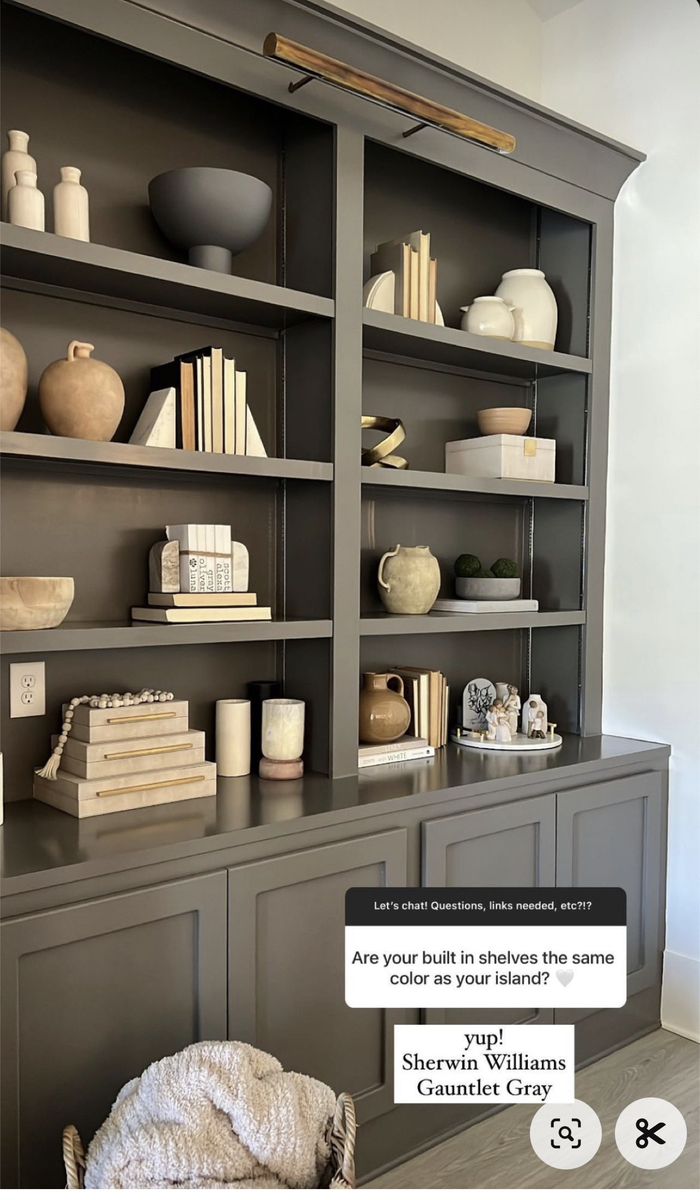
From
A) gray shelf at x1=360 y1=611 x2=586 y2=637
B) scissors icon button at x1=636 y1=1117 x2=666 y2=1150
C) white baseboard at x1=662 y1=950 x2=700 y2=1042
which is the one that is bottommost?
scissors icon button at x1=636 y1=1117 x2=666 y2=1150

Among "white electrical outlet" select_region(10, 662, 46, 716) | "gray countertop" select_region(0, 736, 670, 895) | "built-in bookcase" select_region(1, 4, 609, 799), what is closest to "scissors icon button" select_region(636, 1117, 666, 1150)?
"gray countertop" select_region(0, 736, 670, 895)

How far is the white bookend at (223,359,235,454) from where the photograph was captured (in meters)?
1.99

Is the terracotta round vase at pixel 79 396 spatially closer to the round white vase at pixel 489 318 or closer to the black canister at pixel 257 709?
the black canister at pixel 257 709

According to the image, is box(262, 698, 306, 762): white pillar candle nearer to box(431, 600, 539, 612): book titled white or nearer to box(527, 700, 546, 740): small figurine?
box(431, 600, 539, 612): book titled white

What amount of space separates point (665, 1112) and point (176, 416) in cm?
191

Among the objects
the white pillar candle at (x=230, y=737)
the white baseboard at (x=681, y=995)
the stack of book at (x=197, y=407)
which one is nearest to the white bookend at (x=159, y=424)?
the stack of book at (x=197, y=407)

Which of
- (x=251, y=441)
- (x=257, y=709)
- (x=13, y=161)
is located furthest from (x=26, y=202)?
(x=257, y=709)

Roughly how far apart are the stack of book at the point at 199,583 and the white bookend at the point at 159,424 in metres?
0.18

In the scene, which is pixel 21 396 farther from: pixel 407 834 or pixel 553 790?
pixel 553 790

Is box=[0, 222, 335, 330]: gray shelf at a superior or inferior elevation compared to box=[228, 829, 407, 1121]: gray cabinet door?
superior

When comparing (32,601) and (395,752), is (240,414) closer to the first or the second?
(32,601)

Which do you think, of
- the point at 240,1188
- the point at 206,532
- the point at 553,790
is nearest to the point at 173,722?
the point at 206,532

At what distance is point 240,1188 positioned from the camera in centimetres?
141

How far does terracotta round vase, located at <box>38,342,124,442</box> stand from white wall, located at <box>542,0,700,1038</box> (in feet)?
5.09
